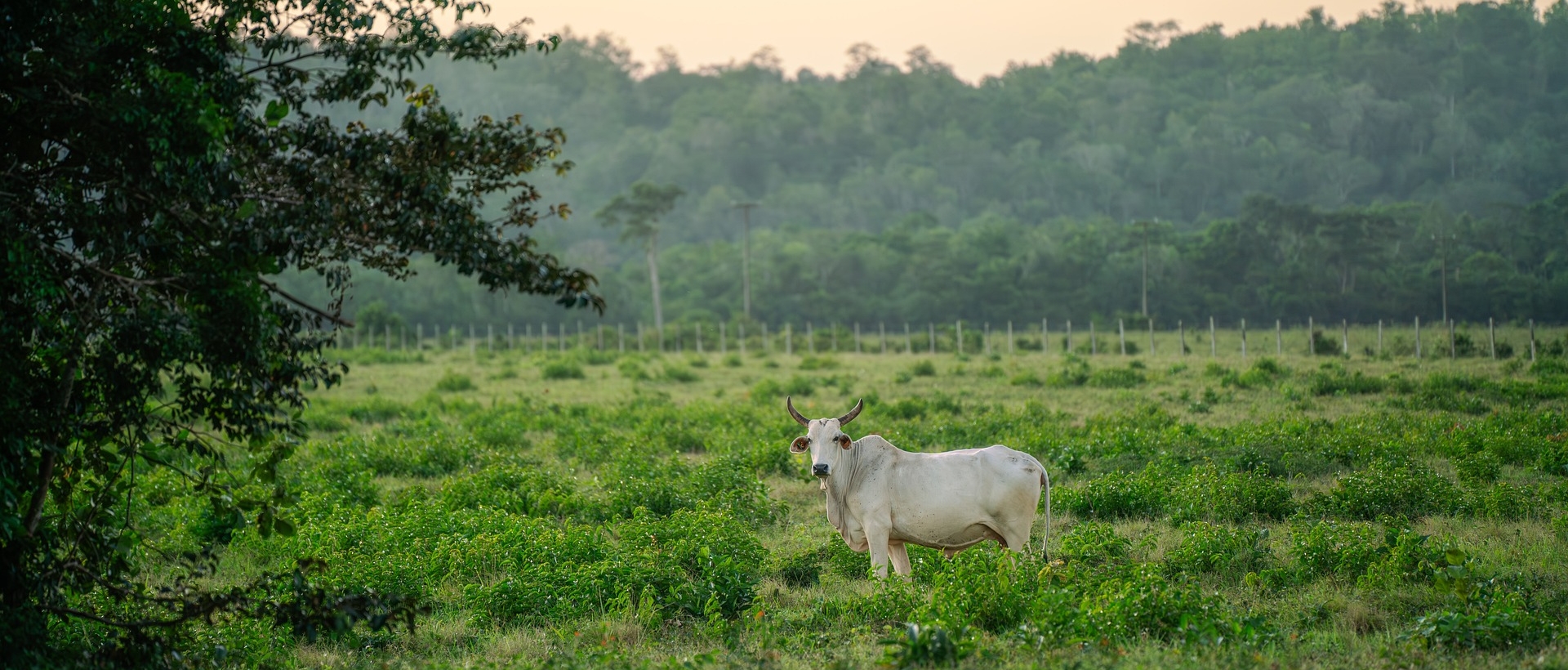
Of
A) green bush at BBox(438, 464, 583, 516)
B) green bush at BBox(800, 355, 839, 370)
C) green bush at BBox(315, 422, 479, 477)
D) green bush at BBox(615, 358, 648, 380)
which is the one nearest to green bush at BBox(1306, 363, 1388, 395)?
green bush at BBox(438, 464, 583, 516)

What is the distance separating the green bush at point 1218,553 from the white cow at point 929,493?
3.33 ft

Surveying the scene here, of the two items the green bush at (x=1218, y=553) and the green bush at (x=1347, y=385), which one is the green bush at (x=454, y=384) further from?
the green bush at (x=1218, y=553)

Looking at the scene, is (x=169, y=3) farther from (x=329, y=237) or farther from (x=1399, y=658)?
(x=1399, y=658)

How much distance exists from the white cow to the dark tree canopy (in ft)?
9.92

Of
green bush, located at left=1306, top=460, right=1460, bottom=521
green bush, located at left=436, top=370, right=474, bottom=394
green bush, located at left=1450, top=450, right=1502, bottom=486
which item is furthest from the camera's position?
green bush, located at left=436, top=370, right=474, bottom=394

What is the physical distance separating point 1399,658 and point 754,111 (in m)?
104

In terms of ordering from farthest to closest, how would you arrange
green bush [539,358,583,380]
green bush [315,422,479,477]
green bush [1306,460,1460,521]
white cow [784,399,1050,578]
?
green bush [539,358,583,380] < green bush [315,422,479,477] < green bush [1306,460,1460,521] < white cow [784,399,1050,578]

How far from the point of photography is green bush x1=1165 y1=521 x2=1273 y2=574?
9.73 metres

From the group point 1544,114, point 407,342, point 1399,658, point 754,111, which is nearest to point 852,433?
point 1399,658

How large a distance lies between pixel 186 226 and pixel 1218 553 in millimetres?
7089

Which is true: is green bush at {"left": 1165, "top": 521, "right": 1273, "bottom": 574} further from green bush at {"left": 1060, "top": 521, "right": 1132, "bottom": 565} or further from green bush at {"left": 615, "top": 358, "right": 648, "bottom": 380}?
green bush at {"left": 615, "top": 358, "right": 648, "bottom": 380}

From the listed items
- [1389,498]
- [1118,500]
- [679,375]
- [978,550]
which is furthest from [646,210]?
[978,550]

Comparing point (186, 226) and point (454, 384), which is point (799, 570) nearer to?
point (186, 226)

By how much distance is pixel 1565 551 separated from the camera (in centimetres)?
977
